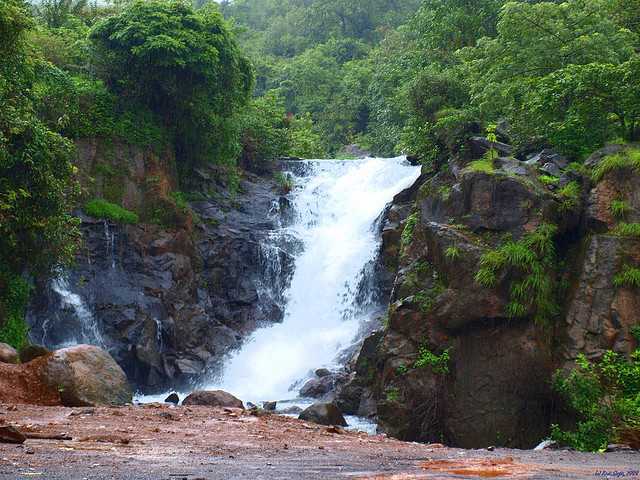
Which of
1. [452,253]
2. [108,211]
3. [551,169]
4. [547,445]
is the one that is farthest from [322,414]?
[108,211]

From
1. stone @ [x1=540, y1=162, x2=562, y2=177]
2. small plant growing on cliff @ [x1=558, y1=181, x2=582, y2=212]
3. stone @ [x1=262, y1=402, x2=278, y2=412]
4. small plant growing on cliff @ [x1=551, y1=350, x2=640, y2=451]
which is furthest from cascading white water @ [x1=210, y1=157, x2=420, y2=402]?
small plant growing on cliff @ [x1=551, y1=350, x2=640, y2=451]

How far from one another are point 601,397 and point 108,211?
16511 millimetres

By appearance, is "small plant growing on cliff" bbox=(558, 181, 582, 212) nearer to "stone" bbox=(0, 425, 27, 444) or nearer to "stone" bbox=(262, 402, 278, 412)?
"stone" bbox=(262, 402, 278, 412)

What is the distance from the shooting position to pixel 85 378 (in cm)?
1288

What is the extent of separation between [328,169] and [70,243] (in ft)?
49.2

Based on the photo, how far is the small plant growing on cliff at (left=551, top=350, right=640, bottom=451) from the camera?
10.5 meters

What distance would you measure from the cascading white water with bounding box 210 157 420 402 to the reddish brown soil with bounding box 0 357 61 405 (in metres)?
6.97

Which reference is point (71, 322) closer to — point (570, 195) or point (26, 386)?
point (26, 386)

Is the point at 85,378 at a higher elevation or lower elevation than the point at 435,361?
lower

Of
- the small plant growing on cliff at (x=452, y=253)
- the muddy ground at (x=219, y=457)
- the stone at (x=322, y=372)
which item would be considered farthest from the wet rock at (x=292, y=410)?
the muddy ground at (x=219, y=457)

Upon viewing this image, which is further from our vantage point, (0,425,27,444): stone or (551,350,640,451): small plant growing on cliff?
(551,350,640,451): small plant growing on cliff

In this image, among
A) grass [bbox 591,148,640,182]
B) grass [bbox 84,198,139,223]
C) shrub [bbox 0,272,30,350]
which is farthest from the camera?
grass [bbox 84,198,139,223]

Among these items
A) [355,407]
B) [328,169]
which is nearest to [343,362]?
[355,407]

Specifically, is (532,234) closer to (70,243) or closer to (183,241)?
(70,243)
